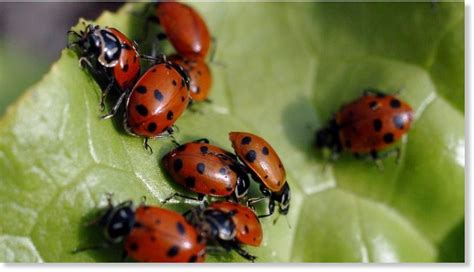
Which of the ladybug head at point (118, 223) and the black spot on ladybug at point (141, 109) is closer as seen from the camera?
the ladybug head at point (118, 223)

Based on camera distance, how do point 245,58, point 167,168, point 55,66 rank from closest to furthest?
A: point 55,66, point 167,168, point 245,58

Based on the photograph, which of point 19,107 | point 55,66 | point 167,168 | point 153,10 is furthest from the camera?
point 153,10

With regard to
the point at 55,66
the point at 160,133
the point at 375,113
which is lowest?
the point at 375,113

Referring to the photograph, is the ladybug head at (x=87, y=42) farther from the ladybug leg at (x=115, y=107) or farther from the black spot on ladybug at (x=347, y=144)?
the black spot on ladybug at (x=347, y=144)

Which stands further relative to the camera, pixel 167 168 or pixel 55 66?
pixel 167 168

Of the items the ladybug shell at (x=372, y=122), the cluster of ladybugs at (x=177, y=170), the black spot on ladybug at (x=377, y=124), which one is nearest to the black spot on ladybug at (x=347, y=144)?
the ladybug shell at (x=372, y=122)

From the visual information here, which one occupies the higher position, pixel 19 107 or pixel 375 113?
pixel 19 107

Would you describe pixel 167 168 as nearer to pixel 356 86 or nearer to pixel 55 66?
pixel 55 66

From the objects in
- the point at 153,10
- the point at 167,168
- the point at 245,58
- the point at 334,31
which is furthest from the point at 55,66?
the point at 334,31
